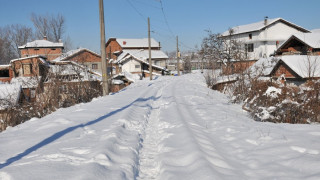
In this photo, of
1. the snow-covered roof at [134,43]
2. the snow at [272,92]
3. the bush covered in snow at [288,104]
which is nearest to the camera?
the bush covered in snow at [288,104]

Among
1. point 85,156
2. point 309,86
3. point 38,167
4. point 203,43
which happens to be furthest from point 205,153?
point 203,43

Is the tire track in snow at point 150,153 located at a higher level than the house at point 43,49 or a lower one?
lower

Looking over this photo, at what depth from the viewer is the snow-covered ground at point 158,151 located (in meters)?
3.17

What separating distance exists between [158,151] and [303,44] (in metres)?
28.5

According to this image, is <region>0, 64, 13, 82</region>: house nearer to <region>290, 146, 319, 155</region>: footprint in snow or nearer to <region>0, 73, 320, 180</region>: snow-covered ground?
<region>0, 73, 320, 180</region>: snow-covered ground

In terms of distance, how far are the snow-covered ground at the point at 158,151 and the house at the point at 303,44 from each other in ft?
67.0

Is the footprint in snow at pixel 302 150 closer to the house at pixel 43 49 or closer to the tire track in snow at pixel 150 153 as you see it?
the tire track in snow at pixel 150 153

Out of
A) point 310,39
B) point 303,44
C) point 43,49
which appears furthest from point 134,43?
point 310,39

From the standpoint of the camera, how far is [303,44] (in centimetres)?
2598

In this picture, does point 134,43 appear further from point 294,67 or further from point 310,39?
point 294,67

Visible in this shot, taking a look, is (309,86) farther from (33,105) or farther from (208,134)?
(33,105)

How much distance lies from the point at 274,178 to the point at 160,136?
2762mm

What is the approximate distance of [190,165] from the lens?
11.5 feet

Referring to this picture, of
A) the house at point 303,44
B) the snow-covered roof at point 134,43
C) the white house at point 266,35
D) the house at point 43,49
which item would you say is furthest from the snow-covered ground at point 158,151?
the snow-covered roof at point 134,43
